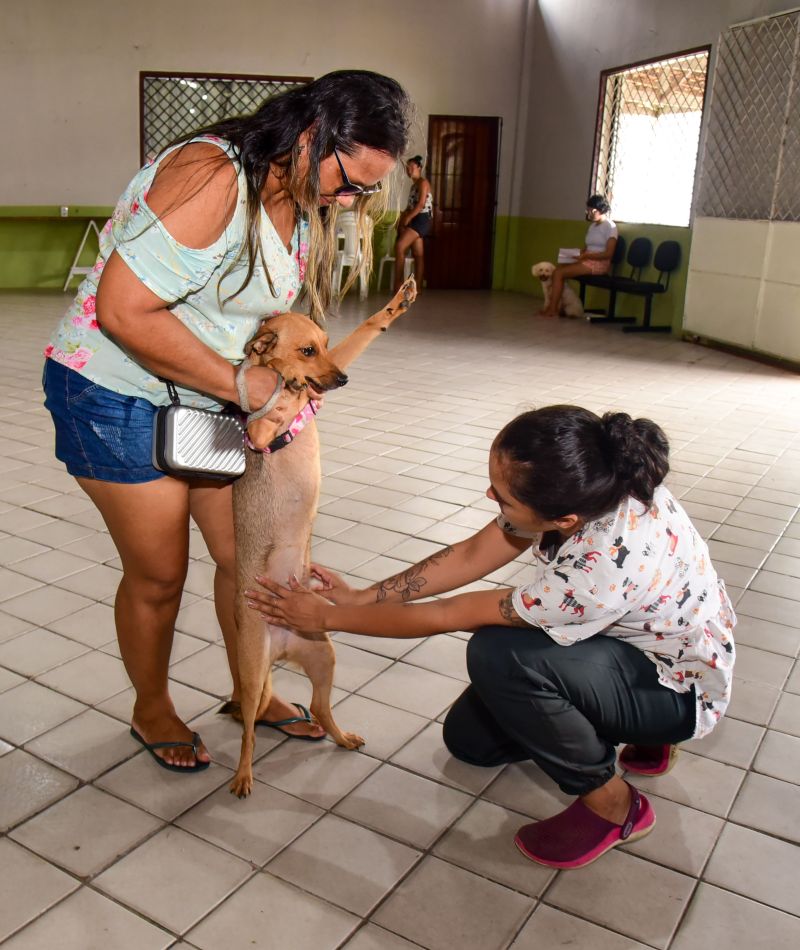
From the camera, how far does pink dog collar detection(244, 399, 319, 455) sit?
6.57 ft

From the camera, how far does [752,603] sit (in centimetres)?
330

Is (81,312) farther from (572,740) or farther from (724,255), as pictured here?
(724,255)

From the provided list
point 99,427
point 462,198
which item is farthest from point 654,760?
point 462,198

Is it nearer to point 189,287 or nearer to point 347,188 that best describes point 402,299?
point 347,188

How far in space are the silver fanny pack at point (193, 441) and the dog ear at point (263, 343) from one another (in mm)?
155

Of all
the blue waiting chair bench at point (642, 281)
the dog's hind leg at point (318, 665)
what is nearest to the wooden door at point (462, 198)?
the blue waiting chair bench at point (642, 281)

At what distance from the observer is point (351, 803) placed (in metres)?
2.12

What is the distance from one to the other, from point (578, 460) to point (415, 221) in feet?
32.9

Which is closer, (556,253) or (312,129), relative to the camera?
(312,129)

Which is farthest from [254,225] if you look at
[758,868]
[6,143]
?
[6,143]

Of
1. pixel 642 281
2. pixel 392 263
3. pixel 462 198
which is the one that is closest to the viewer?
pixel 642 281

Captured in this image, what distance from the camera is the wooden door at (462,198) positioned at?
42.2 ft

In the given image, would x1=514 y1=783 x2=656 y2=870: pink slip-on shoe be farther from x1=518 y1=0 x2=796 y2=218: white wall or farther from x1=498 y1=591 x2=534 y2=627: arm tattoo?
x1=518 y1=0 x2=796 y2=218: white wall

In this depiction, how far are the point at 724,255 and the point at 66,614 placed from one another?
24.6 ft
